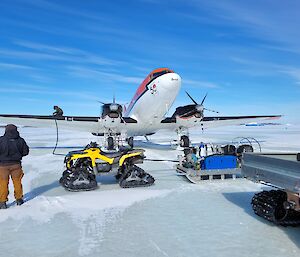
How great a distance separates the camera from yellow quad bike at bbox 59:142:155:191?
727 cm

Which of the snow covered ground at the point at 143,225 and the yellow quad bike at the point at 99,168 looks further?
the yellow quad bike at the point at 99,168

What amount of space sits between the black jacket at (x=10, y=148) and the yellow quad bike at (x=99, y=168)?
1.55 metres

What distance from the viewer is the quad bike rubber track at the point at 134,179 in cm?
754

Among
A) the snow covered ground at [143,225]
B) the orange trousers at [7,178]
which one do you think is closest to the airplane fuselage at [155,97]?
the snow covered ground at [143,225]

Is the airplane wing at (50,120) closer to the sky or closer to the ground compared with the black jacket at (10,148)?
closer to the sky

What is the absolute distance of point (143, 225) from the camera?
15.8ft

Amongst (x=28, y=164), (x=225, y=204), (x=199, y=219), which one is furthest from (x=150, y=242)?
(x=28, y=164)

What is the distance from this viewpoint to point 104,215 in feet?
17.7

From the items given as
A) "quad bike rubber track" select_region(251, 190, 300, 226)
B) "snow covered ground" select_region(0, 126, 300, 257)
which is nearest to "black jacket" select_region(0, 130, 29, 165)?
"snow covered ground" select_region(0, 126, 300, 257)

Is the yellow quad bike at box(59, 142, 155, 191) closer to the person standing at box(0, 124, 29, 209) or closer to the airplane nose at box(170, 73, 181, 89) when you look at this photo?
the person standing at box(0, 124, 29, 209)

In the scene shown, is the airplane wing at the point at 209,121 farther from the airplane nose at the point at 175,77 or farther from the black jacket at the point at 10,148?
the black jacket at the point at 10,148

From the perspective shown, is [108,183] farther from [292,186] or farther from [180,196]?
[292,186]

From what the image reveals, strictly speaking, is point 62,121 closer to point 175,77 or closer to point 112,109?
point 112,109

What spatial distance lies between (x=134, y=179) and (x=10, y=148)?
3176 mm
